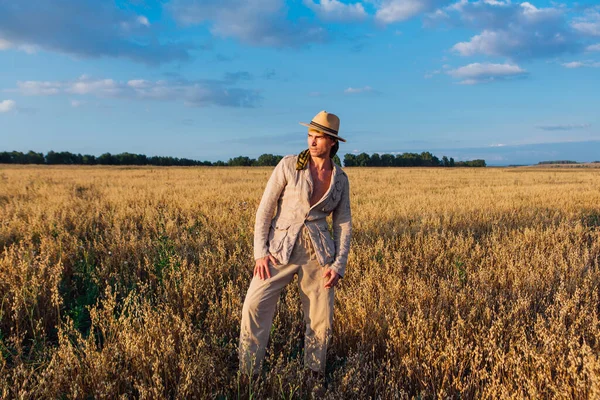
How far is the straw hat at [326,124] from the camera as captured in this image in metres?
2.81

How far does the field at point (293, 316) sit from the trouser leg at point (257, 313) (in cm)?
15

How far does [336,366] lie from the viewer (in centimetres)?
335

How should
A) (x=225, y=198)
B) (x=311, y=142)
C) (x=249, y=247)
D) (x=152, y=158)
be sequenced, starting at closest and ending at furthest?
1. (x=311, y=142)
2. (x=249, y=247)
3. (x=225, y=198)
4. (x=152, y=158)

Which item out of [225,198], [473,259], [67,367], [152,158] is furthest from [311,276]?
[152,158]

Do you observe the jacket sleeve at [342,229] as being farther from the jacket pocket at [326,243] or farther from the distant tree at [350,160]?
the distant tree at [350,160]

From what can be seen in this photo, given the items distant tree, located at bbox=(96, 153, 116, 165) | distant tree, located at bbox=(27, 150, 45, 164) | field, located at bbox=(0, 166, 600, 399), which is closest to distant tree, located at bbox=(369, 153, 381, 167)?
distant tree, located at bbox=(96, 153, 116, 165)

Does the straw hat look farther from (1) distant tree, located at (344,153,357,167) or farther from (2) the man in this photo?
(1) distant tree, located at (344,153,357,167)

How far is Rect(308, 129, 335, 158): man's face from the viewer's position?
2871 millimetres

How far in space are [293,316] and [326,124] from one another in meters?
2.09

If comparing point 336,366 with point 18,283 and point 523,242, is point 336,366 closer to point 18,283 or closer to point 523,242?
point 18,283

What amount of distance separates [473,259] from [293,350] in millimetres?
3414

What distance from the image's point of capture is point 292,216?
9.63 ft

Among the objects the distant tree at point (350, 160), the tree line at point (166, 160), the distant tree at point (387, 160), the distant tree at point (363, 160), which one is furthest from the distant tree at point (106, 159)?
the distant tree at point (387, 160)

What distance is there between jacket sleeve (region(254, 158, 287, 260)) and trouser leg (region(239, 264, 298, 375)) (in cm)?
20
